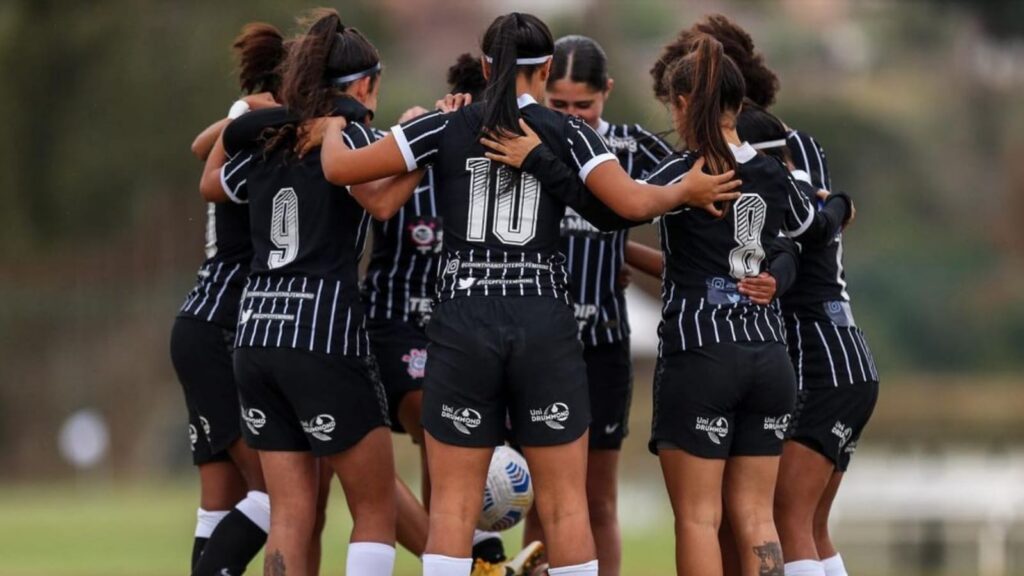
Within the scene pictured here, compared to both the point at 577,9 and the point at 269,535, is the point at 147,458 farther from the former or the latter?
the point at 269,535

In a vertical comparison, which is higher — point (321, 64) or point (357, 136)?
point (321, 64)

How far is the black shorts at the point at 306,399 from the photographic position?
6223mm

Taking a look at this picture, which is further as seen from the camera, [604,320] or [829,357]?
[604,320]

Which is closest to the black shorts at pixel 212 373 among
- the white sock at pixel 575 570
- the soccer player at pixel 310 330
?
the soccer player at pixel 310 330

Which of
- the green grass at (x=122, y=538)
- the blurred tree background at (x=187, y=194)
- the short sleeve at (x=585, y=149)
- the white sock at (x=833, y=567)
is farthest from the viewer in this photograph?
the blurred tree background at (x=187, y=194)

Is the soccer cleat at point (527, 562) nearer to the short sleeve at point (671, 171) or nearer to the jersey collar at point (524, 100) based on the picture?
the short sleeve at point (671, 171)

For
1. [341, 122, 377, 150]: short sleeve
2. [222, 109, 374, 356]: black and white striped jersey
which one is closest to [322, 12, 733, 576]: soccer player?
[341, 122, 377, 150]: short sleeve

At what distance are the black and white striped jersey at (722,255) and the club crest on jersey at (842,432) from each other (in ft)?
2.12

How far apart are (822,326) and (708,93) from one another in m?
1.27

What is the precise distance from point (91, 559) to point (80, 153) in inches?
852

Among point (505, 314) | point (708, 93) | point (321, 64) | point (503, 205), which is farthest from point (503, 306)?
point (321, 64)

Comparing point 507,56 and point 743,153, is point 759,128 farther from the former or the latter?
point 507,56

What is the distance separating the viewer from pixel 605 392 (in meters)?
7.40

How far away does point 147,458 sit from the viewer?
3297 cm
